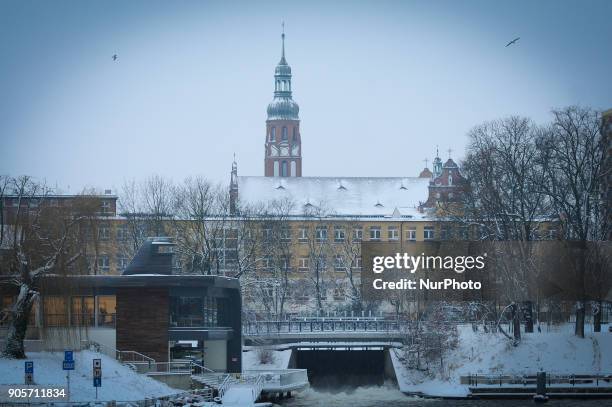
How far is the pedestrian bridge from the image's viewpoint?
103000 mm

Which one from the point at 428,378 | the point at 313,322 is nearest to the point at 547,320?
the point at 428,378

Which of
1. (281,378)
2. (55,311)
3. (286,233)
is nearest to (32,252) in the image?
(55,311)

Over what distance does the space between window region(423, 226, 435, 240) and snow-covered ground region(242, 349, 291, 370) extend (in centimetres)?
6735

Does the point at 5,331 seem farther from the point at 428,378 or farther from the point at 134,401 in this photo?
the point at 428,378

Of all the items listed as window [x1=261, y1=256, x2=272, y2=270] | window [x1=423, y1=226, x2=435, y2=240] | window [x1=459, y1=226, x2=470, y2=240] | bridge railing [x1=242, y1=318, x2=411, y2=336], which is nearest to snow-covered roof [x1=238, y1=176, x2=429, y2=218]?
window [x1=423, y1=226, x2=435, y2=240]

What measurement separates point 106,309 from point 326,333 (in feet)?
A: 87.1

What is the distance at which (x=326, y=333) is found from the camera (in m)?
105

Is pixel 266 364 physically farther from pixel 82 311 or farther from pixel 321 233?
pixel 321 233

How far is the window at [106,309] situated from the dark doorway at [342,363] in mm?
22807

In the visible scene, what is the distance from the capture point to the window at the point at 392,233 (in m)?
168

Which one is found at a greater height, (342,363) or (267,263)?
(267,263)

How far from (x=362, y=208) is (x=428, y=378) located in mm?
87642

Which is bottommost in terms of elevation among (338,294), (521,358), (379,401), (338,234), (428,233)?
(379,401)

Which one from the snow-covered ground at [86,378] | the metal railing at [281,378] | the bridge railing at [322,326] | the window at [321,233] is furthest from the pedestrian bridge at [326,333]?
the window at [321,233]
